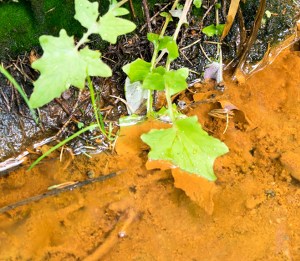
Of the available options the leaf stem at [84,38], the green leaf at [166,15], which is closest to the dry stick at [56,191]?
the leaf stem at [84,38]

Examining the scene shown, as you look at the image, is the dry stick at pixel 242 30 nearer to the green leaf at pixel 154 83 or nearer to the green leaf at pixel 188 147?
the green leaf at pixel 154 83

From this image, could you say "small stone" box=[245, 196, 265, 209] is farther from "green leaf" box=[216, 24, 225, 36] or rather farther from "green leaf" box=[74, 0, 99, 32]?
"green leaf" box=[74, 0, 99, 32]

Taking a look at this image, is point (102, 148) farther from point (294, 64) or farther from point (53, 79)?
point (294, 64)

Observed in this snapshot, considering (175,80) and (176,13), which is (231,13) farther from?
(175,80)

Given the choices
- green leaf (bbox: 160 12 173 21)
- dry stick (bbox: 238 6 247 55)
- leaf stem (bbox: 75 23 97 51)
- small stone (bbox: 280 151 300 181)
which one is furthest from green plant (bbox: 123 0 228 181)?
small stone (bbox: 280 151 300 181)

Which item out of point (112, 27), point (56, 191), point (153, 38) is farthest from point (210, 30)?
point (56, 191)

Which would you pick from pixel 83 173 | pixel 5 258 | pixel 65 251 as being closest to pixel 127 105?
pixel 83 173
